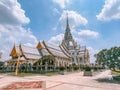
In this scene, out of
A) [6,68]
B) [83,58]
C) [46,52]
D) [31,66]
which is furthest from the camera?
[83,58]

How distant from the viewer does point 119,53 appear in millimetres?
17953

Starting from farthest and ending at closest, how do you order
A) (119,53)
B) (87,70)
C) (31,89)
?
(87,70)
(119,53)
(31,89)

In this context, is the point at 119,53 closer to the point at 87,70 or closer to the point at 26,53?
the point at 87,70

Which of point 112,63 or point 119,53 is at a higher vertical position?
point 119,53

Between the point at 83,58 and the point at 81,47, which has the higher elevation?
the point at 81,47

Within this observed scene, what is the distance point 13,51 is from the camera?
4412 cm

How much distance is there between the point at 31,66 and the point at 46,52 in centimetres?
1595

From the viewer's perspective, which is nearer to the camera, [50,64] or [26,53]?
[50,64]

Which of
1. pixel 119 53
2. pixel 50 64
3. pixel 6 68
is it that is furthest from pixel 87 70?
pixel 6 68

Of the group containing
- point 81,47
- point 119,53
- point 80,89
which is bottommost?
point 80,89

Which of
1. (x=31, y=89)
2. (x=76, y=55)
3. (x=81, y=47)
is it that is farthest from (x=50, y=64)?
(x=81, y=47)

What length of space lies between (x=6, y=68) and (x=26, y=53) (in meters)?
7.86

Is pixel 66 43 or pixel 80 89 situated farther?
pixel 66 43

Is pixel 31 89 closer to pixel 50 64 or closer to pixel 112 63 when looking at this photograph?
pixel 112 63
